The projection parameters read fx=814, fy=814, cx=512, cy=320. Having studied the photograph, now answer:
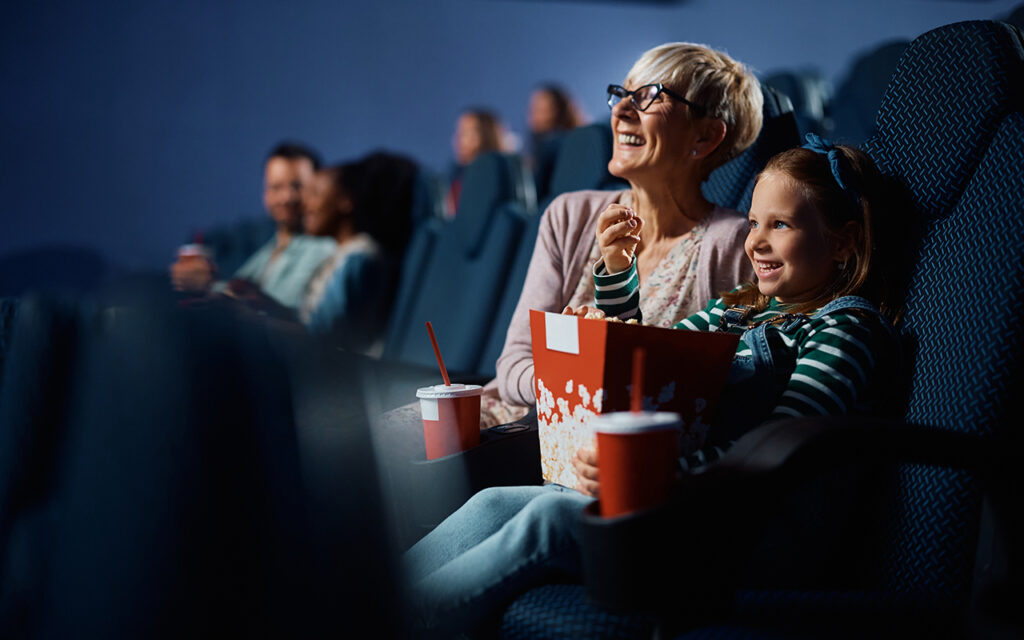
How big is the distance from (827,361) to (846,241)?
0.20 metres

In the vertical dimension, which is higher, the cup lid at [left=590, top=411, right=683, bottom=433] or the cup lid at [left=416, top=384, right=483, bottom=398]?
the cup lid at [left=590, top=411, right=683, bottom=433]

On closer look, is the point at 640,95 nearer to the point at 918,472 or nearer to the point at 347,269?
the point at 918,472

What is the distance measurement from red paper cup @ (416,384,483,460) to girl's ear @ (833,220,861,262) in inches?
19.1

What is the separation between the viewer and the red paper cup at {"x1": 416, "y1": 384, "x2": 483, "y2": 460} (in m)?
1.06

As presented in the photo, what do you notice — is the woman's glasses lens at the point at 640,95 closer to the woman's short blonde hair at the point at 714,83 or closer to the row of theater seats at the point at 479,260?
the woman's short blonde hair at the point at 714,83

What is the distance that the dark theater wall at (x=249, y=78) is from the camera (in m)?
4.82

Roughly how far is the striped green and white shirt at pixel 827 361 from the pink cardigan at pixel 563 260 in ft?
0.86

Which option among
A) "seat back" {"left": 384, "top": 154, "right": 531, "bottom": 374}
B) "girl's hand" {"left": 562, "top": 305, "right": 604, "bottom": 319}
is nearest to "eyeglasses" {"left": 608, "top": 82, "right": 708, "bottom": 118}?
"girl's hand" {"left": 562, "top": 305, "right": 604, "bottom": 319}

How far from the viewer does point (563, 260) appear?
139cm

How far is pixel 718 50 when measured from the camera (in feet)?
4.33

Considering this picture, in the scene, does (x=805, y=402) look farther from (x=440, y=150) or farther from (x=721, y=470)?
(x=440, y=150)

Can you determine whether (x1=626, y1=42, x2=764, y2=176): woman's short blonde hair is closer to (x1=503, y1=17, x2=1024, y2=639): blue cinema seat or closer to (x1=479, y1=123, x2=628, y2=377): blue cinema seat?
(x1=503, y1=17, x2=1024, y2=639): blue cinema seat

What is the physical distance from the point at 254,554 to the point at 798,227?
74 cm

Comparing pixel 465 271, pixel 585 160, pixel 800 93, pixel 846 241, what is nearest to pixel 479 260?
pixel 465 271
